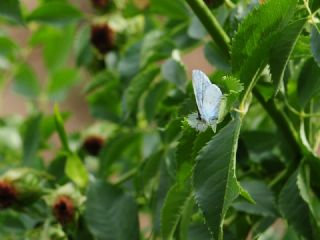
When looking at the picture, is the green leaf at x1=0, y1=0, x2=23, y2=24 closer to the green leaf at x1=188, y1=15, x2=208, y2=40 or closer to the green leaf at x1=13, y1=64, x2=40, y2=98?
the green leaf at x1=188, y1=15, x2=208, y2=40

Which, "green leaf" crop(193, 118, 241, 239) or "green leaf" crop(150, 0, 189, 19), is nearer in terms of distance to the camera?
"green leaf" crop(193, 118, 241, 239)

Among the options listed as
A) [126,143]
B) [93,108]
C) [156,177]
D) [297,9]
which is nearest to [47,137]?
[93,108]

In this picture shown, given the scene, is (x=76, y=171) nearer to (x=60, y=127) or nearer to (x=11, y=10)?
(x=60, y=127)

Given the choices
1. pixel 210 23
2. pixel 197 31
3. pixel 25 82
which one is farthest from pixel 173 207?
pixel 25 82

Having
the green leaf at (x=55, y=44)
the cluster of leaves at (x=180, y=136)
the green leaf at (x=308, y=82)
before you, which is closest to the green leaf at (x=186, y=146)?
the cluster of leaves at (x=180, y=136)

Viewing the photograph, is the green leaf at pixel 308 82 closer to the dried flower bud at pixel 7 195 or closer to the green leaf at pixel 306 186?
the green leaf at pixel 306 186

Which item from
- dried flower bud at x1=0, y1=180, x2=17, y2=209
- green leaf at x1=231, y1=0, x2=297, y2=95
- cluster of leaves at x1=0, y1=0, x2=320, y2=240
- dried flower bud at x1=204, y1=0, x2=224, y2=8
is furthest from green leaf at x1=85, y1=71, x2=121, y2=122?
green leaf at x1=231, y1=0, x2=297, y2=95
